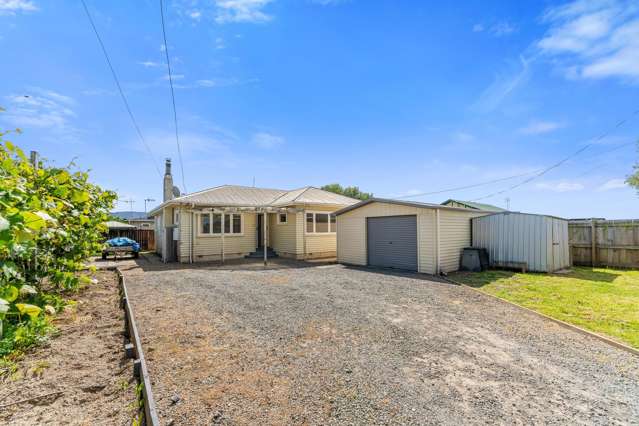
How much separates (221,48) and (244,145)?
7563 mm

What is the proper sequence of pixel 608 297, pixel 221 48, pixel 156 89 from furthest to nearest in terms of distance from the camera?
1. pixel 156 89
2. pixel 221 48
3. pixel 608 297

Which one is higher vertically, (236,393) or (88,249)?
(88,249)

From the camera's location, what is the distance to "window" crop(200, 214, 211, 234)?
13.8m

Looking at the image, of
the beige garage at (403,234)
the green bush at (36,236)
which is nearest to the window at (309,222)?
the beige garage at (403,234)

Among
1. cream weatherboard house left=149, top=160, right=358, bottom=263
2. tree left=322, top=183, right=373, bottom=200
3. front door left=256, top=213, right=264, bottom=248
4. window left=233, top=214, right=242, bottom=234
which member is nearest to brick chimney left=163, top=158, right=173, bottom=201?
cream weatherboard house left=149, top=160, right=358, bottom=263

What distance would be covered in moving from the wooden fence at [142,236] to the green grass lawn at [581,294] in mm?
20637

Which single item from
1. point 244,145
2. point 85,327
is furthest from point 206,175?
point 85,327

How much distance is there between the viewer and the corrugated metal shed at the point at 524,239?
10312 millimetres

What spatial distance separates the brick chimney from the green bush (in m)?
11.5

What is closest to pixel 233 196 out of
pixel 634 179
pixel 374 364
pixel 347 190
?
pixel 374 364

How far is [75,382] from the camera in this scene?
313 cm

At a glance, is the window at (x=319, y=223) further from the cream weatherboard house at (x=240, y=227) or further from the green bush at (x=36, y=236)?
the green bush at (x=36, y=236)

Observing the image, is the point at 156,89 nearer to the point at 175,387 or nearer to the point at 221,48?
the point at 221,48

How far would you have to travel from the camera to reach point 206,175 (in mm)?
23438
